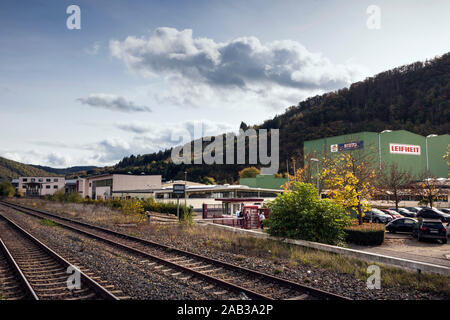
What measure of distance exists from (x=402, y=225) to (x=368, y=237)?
284 inches

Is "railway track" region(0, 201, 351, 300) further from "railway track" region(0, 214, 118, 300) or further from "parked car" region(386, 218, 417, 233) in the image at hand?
"parked car" region(386, 218, 417, 233)

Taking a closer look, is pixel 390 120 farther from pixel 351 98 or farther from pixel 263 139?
pixel 263 139

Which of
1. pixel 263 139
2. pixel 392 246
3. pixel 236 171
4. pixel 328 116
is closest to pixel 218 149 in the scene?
pixel 263 139

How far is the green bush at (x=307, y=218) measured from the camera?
1680 centimetres

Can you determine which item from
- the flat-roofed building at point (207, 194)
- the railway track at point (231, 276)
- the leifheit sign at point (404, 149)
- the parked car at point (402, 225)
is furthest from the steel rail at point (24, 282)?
the leifheit sign at point (404, 149)

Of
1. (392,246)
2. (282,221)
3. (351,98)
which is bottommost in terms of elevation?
(392,246)

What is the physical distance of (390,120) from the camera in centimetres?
13938

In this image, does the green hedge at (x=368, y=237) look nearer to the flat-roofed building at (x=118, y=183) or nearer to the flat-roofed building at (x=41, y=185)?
the flat-roofed building at (x=118, y=183)

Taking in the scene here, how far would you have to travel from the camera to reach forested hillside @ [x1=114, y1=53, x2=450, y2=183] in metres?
126

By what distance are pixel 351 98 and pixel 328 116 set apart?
25293mm

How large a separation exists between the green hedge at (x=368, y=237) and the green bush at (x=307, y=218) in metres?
2.29

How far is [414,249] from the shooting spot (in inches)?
711

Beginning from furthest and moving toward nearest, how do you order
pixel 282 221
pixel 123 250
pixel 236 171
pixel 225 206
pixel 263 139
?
pixel 263 139, pixel 236 171, pixel 225 206, pixel 282 221, pixel 123 250
